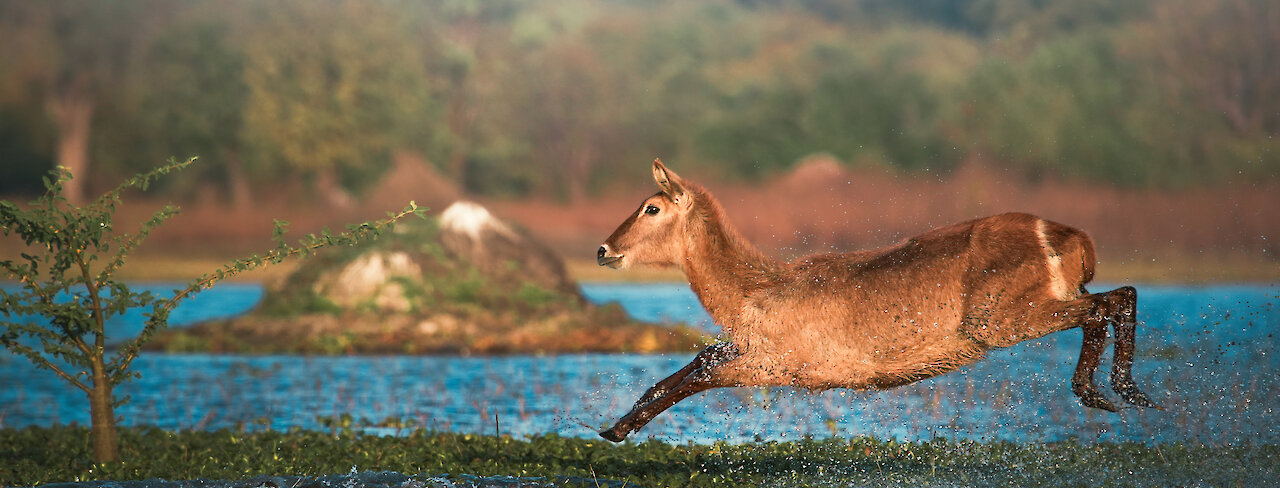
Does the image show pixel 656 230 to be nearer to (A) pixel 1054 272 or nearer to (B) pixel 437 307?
(A) pixel 1054 272

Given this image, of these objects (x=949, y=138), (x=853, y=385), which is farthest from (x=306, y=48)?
(x=853, y=385)

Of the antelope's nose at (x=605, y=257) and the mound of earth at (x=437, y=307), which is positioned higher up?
the mound of earth at (x=437, y=307)

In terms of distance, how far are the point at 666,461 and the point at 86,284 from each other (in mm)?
4087

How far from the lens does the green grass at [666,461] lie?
316 inches

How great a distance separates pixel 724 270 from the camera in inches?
305

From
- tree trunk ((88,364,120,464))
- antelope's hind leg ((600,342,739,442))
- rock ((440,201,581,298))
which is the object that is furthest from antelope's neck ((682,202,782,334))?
rock ((440,201,581,298))

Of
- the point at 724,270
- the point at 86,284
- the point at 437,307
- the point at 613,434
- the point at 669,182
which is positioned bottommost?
the point at 613,434

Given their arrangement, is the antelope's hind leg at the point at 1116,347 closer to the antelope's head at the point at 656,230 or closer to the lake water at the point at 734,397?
the lake water at the point at 734,397

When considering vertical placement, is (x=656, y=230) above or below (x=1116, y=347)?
above

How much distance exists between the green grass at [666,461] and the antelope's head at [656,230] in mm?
1330

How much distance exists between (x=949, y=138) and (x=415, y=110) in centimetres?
1268

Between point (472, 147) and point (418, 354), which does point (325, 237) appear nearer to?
point (418, 354)

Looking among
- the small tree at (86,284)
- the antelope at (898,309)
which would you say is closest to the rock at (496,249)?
the small tree at (86,284)

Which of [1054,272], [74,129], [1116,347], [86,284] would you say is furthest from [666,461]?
[74,129]
